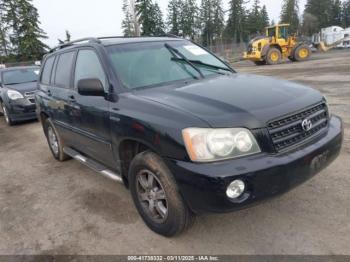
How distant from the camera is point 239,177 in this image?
95.0 inches

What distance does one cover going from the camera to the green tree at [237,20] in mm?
75500

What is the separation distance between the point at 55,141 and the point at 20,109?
4283 millimetres

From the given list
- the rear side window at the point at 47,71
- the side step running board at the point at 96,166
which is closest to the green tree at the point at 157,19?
the rear side window at the point at 47,71

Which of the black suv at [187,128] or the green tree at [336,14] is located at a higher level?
the green tree at [336,14]

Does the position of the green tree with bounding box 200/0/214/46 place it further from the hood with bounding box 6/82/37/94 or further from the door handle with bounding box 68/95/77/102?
the door handle with bounding box 68/95/77/102

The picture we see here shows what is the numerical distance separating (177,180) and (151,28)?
5951 centimetres

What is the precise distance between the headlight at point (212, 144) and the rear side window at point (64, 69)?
2580 mm

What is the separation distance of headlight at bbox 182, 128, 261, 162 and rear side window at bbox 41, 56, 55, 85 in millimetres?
3625

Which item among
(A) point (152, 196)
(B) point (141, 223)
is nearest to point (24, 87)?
(B) point (141, 223)

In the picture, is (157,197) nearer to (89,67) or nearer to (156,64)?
(156,64)

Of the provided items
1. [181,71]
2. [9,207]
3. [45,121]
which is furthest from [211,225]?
[45,121]

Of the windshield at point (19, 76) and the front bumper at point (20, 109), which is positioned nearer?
the front bumper at point (20, 109)

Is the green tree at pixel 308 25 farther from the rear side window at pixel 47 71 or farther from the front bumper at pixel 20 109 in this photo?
the rear side window at pixel 47 71

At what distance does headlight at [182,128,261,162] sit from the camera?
2.52 metres
